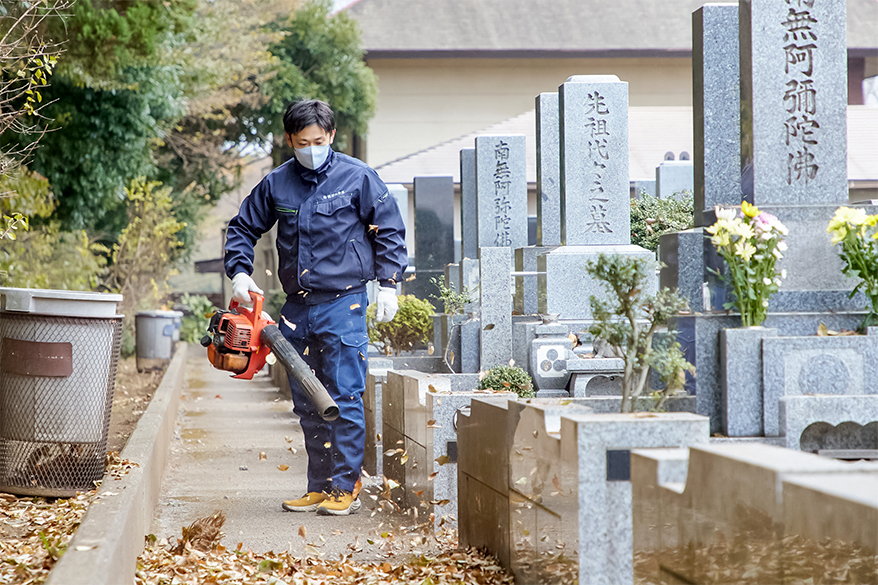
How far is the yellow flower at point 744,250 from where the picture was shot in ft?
15.1

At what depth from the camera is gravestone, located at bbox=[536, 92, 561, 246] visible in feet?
36.1

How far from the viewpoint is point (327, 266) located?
217 inches

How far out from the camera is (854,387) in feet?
14.4

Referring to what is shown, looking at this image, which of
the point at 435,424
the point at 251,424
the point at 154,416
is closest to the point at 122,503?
the point at 435,424

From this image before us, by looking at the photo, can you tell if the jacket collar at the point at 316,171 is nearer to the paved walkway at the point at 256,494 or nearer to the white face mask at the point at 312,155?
the white face mask at the point at 312,155

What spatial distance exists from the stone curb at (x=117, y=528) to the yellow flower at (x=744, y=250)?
9.66ft

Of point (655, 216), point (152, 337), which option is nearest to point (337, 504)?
point (655, 216)

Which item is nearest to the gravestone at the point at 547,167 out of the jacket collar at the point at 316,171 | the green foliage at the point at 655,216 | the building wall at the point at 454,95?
the green foliage at the point at 655,216

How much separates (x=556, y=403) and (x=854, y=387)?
1548mm

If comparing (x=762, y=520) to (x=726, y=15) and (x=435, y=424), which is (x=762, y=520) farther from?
(x=726, y=15)

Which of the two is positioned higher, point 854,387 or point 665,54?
point 665,54

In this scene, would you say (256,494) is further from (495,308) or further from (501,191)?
(501,191)

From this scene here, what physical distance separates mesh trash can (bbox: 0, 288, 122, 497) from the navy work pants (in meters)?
1.05

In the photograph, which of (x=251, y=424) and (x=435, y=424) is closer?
(x=435, y=424)
